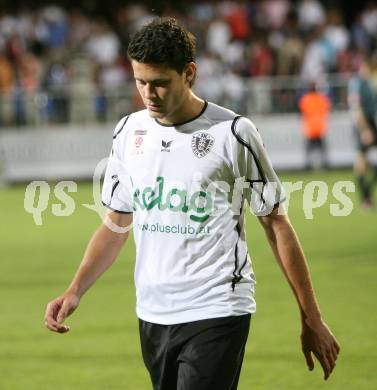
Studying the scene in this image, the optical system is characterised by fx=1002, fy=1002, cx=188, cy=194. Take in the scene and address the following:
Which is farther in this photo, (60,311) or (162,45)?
(60,311)

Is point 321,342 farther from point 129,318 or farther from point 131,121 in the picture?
point 129,318

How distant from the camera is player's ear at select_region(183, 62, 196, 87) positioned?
13.0 feet

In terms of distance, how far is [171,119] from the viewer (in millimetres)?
4035

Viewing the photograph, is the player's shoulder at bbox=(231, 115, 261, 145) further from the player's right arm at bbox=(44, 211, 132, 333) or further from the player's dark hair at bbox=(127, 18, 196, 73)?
the player's right arm at bbox=(44, 211, 132, 333)

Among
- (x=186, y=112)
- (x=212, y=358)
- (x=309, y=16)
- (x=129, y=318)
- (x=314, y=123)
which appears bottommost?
(x=314, y=123)

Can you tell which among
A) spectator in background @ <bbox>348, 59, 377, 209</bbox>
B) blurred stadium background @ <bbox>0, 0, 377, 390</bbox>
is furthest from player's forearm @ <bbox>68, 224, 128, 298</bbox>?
spectator in background @ <bbox>348, 59, 377, 209</bbox>

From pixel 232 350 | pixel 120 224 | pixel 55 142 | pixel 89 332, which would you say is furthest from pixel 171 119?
pixel 55 142

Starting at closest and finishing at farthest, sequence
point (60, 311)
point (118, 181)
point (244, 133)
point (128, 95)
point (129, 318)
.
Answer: point (244, 133) → point (60, 311) → point (118, 181) → point (129, 318) → point (128, 95)

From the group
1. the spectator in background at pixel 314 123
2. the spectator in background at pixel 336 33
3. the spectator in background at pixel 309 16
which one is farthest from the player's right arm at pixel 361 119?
the spectator in background at pixel 309 16

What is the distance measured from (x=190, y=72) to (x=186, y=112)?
161mm

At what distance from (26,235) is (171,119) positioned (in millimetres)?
11189

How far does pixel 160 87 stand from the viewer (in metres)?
3.88

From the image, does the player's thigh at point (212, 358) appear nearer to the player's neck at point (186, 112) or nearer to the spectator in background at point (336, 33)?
the player's neck at point (186, 112)

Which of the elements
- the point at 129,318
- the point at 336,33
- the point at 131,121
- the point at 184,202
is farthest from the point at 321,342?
Answer: the point at 336,33
